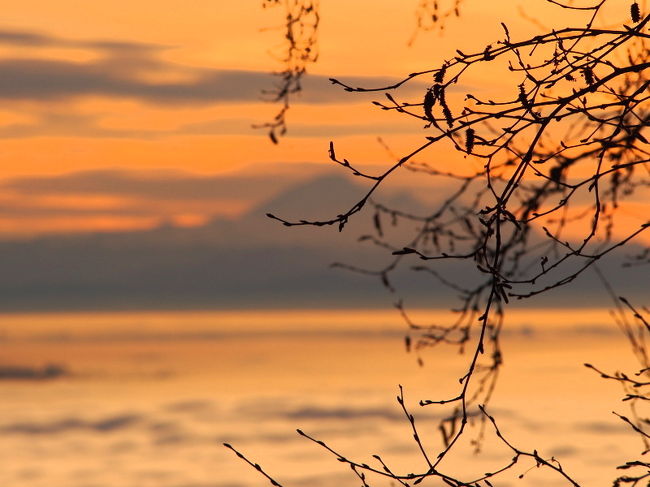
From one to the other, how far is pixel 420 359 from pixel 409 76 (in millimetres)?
2838

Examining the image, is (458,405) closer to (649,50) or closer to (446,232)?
(446,232)

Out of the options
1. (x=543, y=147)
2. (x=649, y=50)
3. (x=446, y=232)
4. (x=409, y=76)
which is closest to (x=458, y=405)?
(x=446, y=232)

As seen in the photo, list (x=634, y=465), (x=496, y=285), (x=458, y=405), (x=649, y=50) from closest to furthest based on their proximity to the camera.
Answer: (x=496, y=285)
(x=634, y=465)
(x=649, y=50)
(x=458, y=405)

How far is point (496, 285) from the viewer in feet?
14.1

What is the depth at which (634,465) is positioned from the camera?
5.00 m

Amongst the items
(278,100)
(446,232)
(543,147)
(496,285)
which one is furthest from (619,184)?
(496,285)

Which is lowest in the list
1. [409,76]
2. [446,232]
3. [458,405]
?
[458,405]

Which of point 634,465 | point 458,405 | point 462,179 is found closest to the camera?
point 634,465

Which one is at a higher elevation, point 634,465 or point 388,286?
point 388,286

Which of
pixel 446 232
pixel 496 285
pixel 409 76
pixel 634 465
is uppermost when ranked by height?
pixel 446 232

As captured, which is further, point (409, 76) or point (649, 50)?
point (649, 50)

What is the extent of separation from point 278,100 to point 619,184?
7.75 ft

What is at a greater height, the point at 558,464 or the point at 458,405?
the point at 458,405

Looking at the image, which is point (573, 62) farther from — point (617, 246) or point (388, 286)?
point (388, 286)
